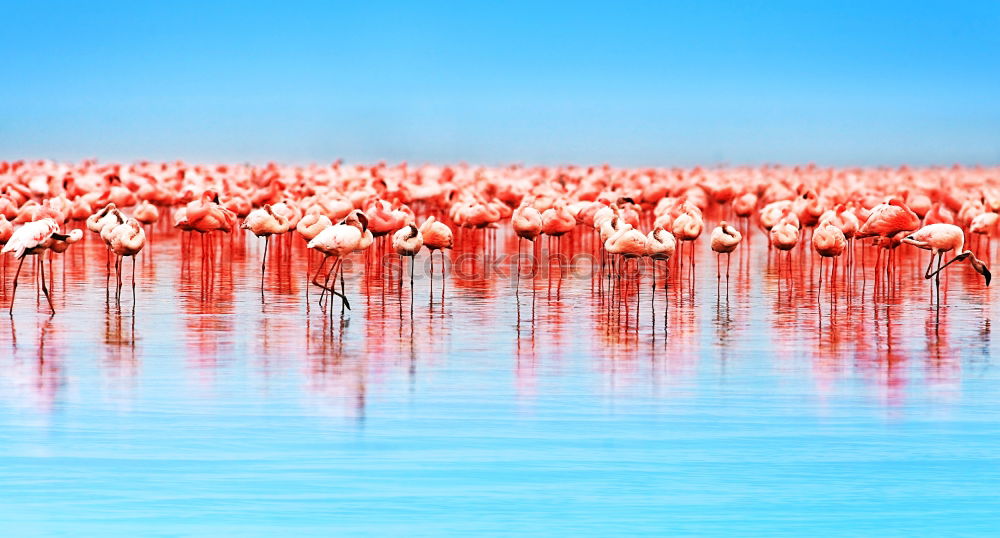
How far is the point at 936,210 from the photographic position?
2183cm

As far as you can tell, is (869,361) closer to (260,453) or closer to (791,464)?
(791,464)

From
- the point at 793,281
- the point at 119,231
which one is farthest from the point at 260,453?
the point at 793,281

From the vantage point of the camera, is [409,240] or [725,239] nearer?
[409,240]

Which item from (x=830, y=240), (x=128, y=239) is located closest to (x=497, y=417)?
(x=128, y=239)

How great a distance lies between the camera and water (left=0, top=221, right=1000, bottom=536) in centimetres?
839

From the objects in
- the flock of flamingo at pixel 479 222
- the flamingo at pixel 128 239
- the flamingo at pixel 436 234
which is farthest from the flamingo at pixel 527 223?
the flamingo at pixel 128 239

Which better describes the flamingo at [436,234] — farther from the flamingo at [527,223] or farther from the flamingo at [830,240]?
the flamingo at [830,240]

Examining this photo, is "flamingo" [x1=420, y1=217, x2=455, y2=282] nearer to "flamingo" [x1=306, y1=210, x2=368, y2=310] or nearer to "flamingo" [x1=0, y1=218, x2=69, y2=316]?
"flamingo" [x1=306, y1=210, x2=368, y2=310]

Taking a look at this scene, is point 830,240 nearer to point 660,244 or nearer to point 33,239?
point 660,244

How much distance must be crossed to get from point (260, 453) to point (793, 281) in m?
12.6

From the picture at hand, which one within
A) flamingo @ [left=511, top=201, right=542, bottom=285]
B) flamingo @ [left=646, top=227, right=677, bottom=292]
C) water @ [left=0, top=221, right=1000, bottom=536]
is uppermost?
flamingo @ [left=511, top=201, right=542, bottom=285]

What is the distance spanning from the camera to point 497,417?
10734 mm

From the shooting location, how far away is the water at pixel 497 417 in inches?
330

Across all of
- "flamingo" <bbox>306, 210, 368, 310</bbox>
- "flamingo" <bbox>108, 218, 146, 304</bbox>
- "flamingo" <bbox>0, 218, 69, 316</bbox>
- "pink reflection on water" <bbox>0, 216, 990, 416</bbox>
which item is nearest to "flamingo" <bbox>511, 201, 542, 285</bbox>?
"pink reflection on water" <bbox>0, 216, 990, 416</bbox>
